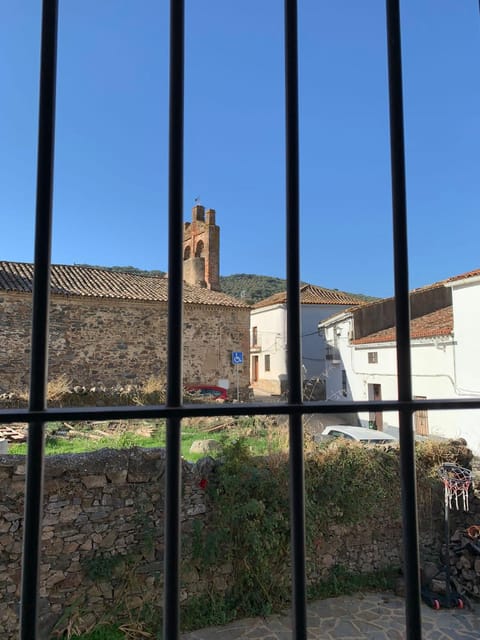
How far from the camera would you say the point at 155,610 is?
400 cm

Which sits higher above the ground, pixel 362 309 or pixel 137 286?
pixel 137 286

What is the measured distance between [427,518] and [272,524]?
7.28 ft

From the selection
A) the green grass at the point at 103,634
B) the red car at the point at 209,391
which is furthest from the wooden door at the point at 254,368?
the green grass at the point at 103,634

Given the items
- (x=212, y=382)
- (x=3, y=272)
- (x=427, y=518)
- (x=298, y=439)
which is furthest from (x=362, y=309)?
(x=298, y=439)

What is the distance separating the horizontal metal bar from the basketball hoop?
5.05 m

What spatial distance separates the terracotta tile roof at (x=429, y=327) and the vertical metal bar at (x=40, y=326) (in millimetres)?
6494

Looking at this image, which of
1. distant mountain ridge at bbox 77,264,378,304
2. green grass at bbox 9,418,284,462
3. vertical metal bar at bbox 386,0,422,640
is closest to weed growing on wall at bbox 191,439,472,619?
green grass at bbox 9,418,284,462

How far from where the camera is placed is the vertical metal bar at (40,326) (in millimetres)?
405

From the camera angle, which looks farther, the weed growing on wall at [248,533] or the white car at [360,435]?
the white car at [360,435]

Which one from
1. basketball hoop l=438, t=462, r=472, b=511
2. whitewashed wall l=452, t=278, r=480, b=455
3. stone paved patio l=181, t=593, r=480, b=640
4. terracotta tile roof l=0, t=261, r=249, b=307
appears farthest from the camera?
terracotta tile roof l=0, t=261, r=249, b=307

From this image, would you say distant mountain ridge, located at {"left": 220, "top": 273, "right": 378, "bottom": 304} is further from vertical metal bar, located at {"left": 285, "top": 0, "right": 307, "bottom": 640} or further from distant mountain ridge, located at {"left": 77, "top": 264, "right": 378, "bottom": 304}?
vertical metal bar, located at {"left": 285, "top": 0, "right": 307, "bottom": 640}

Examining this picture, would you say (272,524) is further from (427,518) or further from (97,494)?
(427,518)

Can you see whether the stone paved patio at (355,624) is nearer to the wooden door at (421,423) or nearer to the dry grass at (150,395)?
the wooden door at (421,423)

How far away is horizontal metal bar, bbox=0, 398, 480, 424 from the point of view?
16.3 inches
